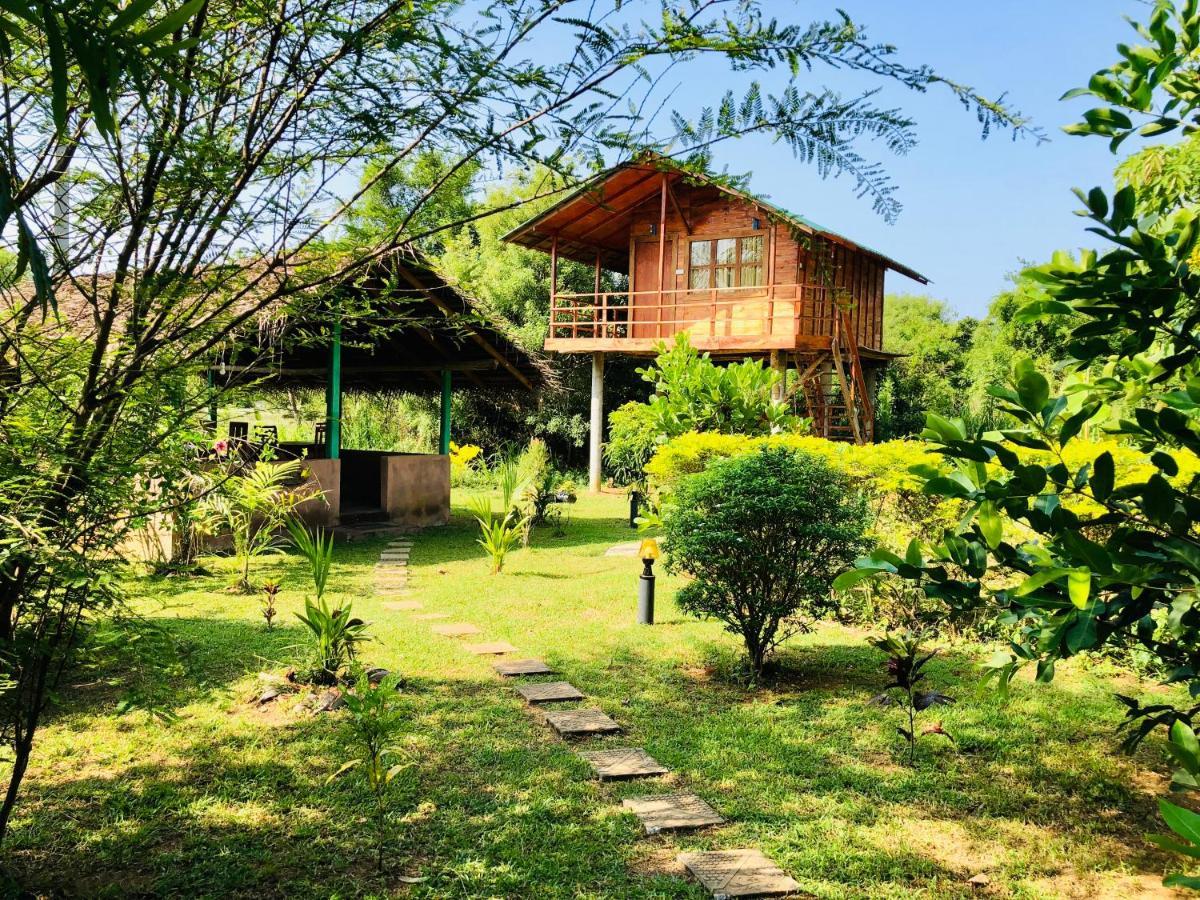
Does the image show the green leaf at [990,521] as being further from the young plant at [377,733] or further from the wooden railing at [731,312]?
the wooden railing at [731,312]

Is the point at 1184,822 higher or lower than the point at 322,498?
higher

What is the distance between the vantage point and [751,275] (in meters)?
16.5

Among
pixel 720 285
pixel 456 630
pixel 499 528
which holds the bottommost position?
pixel 456 630

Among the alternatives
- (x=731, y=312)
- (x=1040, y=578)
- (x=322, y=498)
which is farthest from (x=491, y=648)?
(x=731, y=312)

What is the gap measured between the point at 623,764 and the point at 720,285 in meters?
13.8

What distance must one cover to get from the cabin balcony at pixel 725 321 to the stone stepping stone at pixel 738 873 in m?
11.6

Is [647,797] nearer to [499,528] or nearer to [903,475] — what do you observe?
[903,475]

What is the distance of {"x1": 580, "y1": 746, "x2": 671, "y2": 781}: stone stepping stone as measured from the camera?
12.9ft

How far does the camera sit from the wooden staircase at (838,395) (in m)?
15.4

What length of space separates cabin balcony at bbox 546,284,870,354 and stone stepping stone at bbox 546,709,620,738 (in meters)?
10.1

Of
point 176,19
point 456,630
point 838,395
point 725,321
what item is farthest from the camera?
point 838,395

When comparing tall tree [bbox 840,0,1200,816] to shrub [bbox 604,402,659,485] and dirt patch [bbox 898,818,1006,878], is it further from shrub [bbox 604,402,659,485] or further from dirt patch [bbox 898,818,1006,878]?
shrub [bbox 604,402,659,485]

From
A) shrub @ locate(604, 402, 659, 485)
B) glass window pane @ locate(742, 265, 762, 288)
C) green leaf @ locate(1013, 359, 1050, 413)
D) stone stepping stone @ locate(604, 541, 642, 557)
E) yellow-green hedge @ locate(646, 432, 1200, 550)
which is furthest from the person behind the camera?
glass window pane @ locate(742, 265, 762, 288)

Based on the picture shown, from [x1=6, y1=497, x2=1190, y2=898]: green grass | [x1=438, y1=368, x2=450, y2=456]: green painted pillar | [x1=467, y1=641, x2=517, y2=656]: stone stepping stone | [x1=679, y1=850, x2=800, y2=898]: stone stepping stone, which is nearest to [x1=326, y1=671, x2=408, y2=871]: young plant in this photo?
Result: [x1=6, y1=497, x2=1190, y2=898]: green grass
